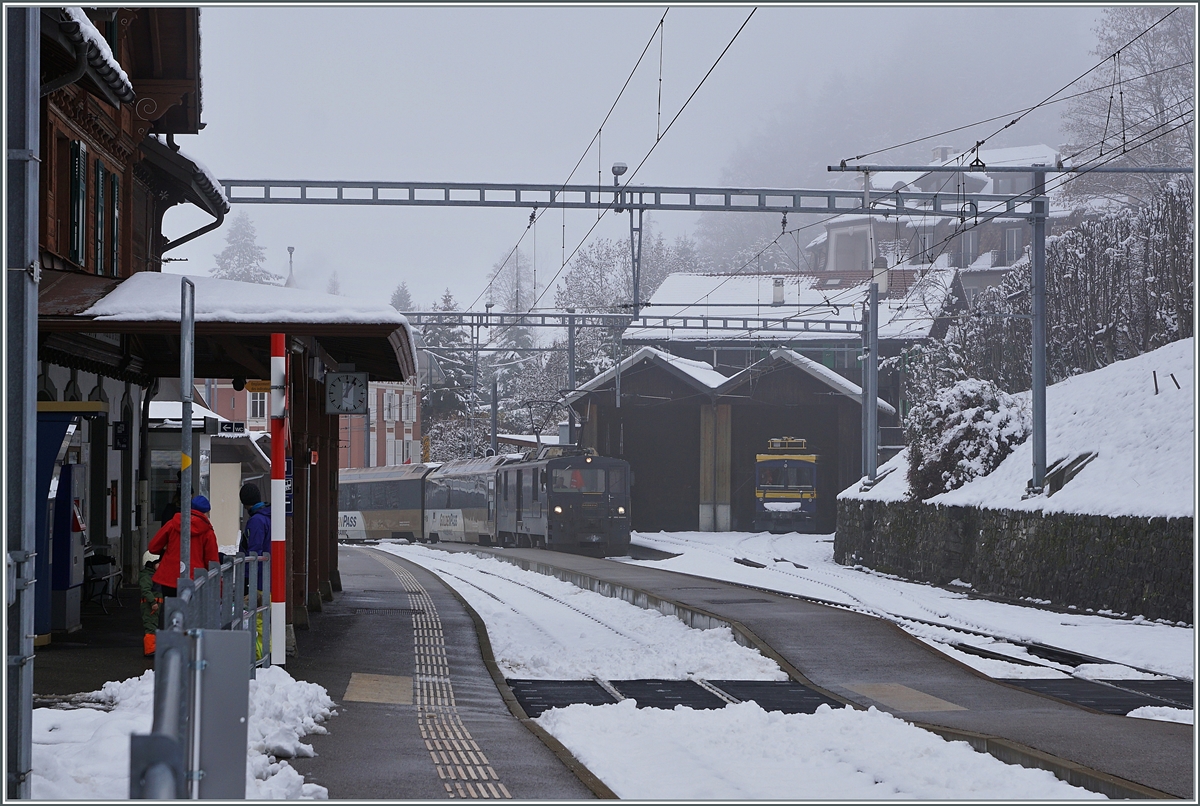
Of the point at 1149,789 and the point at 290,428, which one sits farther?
the point at 290,428

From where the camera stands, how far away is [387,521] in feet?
174

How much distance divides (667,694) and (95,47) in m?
7.32

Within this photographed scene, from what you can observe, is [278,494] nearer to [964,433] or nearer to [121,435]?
[121,435]

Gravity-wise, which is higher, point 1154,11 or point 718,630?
point 1154,11

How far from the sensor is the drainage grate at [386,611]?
61.0 ft

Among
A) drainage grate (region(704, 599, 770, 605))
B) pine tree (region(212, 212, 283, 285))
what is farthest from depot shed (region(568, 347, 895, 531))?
pine tree (region(212, 212, 283, 285))

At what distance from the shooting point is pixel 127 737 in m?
7.90

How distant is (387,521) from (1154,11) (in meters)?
38.4

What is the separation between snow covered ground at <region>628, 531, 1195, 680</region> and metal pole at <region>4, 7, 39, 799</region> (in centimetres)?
1083

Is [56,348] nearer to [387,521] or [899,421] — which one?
[387,521]

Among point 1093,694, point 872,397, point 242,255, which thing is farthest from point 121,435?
point 242,255

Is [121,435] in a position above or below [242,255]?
below

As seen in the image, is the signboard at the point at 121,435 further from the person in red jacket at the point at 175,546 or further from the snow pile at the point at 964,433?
the snow pile at the point at 964,433

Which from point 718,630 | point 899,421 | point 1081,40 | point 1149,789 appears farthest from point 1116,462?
point 1081,40
